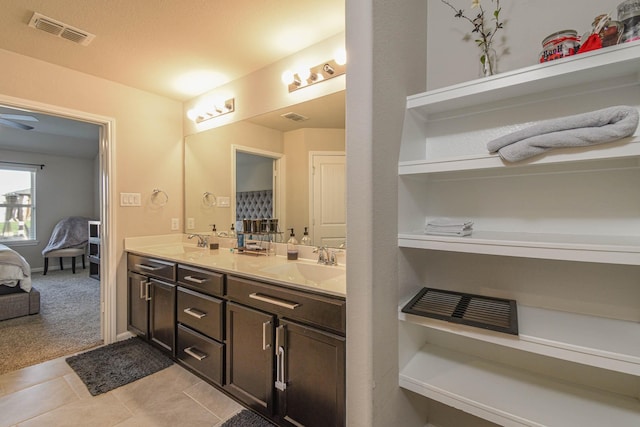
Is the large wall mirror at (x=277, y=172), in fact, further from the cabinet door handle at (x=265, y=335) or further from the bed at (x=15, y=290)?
the bed at (x=15, y=290)

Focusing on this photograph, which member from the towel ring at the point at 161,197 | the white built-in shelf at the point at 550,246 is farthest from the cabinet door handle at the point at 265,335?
the towel ring at the point at 161,197

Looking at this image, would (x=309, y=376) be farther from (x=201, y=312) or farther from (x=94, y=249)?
(x=94, y=249)

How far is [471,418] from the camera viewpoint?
1349 mm

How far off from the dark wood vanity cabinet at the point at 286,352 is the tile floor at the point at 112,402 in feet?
0.78

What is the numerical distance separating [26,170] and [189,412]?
20.2ft

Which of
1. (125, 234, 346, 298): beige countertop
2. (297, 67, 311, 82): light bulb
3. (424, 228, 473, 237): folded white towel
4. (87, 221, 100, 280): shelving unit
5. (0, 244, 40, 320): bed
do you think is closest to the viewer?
(424, 228, 473, 237): folded white towel

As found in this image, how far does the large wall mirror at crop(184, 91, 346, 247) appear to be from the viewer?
6.64 feet

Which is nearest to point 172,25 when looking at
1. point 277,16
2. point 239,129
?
point 277,16

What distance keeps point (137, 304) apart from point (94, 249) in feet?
11.1

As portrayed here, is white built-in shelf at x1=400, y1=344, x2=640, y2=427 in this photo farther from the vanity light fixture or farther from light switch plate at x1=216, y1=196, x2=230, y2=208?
the vanity light fixture

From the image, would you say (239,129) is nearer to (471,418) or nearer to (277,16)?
(277,16)

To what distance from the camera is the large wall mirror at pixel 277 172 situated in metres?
2.03

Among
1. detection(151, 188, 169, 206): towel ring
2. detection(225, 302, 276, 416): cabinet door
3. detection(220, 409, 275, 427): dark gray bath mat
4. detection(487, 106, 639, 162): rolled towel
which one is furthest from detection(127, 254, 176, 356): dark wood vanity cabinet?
detection(487, 106, 639, 162): rolled towel

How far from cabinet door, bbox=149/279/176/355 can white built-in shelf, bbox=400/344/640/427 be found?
176 cm
